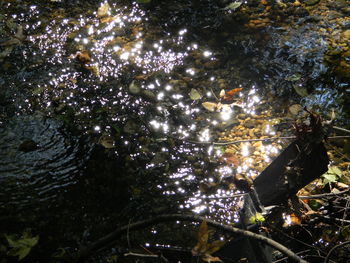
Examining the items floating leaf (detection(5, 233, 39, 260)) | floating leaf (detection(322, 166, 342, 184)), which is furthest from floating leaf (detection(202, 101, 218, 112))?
floating leaf (detection(5, 233, 39, 260))

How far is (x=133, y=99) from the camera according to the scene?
101 inches

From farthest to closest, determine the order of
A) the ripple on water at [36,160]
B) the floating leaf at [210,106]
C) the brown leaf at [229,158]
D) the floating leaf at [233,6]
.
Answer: the floating leaf at [233,6] < the floating leaf at [210,106] < the brown leaf at [229,158] < the ripple on water at [36,160]

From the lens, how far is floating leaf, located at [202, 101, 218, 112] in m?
2.58

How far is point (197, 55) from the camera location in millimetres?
3066

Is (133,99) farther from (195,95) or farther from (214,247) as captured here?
(214,247)

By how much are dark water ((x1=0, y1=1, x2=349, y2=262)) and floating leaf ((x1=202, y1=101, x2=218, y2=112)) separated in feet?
0.14

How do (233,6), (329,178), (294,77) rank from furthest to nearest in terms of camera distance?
(233,6) → (294,77) → (329,178)

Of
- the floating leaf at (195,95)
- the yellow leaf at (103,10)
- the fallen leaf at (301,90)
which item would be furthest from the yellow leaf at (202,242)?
the yellow leaf at (103,10)

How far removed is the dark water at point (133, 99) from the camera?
1.93 meters

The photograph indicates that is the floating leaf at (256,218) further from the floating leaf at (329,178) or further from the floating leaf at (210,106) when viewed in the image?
the floating leaf at (210,106)

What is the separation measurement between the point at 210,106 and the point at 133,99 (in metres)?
0.69

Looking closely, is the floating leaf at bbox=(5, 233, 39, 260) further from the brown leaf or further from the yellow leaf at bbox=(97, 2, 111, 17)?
the yellow leaf at bbox=(97, 2, 111, 17)

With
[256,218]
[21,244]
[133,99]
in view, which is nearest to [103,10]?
[133,99]

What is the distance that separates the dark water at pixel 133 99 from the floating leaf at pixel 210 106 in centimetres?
4
